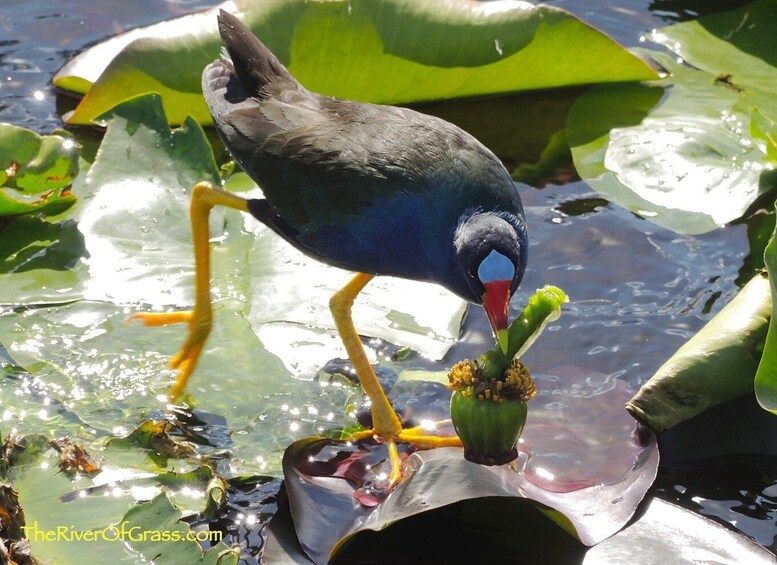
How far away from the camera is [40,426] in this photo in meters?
2.43

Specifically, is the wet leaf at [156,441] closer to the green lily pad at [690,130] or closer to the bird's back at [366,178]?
the bird's back at [366,178]

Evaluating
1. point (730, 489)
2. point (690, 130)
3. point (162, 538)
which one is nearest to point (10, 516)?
point (162, 538)

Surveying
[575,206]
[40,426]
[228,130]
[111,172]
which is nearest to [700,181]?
[575,206]

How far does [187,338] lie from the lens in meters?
2.75

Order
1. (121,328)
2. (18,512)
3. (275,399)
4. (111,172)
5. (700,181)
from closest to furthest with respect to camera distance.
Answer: (18,512) → (275,399) → (121,328) → (111,172) → (700,181)

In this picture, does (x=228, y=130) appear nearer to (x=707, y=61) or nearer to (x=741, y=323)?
(x=741, y=323)

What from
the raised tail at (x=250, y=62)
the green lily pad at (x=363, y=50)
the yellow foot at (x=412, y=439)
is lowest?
the yellow foot at (x=412, y=439)

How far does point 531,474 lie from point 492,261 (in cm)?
47

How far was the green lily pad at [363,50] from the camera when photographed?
3.60m

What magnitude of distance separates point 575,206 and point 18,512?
7.44ft

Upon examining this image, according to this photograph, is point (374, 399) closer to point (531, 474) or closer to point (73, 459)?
point (531, 474)

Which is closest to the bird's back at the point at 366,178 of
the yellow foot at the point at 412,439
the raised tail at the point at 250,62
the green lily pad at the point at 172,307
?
the raised tail at the point at 250,62

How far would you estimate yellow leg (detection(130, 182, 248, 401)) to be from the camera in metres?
2.70

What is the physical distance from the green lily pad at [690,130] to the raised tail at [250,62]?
1165mm
